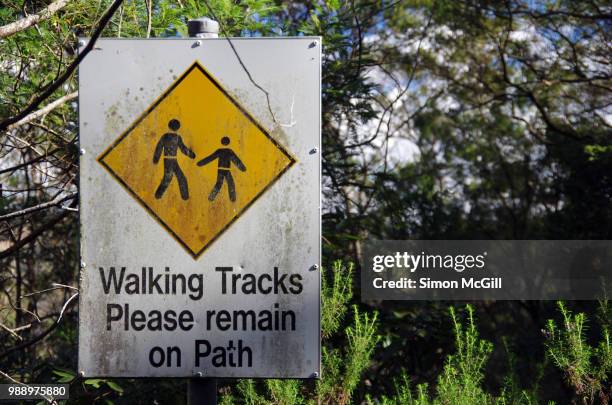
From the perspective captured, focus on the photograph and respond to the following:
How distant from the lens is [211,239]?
2.27 m

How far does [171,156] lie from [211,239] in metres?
0.26

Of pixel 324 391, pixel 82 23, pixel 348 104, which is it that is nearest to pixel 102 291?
pixel 324 391

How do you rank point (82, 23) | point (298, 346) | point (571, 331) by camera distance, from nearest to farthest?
1. point (298, 346)
2. point (571, 331)
3. point (82, 23)

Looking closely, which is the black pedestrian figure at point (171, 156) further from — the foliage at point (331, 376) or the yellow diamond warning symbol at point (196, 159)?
the foliage at point (331, 376)

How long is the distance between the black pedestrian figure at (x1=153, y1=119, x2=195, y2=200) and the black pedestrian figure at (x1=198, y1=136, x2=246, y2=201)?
0.06 metres

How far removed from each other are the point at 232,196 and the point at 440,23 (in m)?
11.1

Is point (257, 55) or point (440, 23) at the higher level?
point (440, 23)

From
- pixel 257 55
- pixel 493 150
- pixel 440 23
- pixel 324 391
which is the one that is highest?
pixel 440 23

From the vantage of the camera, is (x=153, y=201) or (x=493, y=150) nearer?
(x=153, y=201)

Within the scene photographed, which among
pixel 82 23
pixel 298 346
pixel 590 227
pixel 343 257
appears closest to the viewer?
pixel 298 346

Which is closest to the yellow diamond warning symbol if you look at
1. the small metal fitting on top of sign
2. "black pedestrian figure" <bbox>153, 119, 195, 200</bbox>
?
"black pedestrian figure" <bbox>153, 119, 195, 200</bbox>

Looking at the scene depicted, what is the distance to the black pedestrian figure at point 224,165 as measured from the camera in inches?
89.5

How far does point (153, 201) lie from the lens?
90.2 inches

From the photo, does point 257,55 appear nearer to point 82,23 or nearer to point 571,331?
point 571,331
